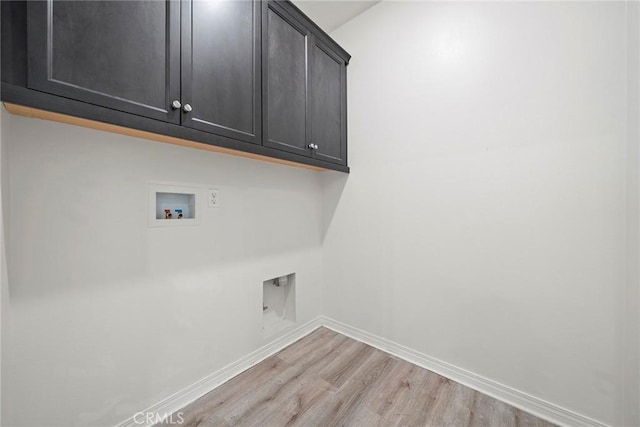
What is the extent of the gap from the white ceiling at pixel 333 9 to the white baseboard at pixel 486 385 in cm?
273

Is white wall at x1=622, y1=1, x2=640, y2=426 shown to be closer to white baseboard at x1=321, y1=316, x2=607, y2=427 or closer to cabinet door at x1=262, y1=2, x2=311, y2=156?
white baseboard at x1=321, y1=316, x2=607, y2=427

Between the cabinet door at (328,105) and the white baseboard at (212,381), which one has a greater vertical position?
the cabinet door at (328,105)

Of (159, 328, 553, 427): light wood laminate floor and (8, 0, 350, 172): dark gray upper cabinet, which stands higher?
(8, 0, 350, 172): dark gray upper cabinet

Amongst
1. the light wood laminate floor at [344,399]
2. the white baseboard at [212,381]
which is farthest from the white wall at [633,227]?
the white baseboard at [212,381]

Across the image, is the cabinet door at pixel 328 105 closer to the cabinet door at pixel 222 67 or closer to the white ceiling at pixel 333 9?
the white ceiling at pixel 333 9

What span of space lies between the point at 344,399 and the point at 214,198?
1.47 m

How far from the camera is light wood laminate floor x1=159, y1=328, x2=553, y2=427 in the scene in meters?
1.32

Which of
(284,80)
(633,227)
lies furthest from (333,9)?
(633,227)

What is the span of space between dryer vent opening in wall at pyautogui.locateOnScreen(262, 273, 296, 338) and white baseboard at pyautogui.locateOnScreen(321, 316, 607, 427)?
1.91 feet

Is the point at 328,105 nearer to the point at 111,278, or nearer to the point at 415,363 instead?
the point at 111,278

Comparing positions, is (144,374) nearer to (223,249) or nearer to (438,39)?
(223,249)

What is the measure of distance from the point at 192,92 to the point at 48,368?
4.35 ft

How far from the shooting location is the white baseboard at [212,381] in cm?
128

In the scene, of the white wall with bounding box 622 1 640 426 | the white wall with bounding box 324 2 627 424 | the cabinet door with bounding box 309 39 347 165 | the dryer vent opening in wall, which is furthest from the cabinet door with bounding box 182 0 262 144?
the white wall with bounding box 622 1 640 426
